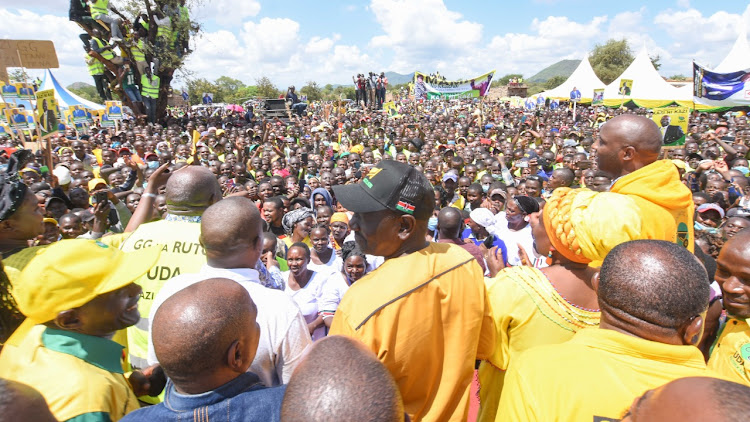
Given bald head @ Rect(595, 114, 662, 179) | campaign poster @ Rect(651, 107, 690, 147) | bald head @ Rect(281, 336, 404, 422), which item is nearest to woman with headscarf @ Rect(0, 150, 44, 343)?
bald head @ Rect(281, 336, 404, 422)

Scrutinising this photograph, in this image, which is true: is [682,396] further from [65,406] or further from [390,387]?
[65,406]

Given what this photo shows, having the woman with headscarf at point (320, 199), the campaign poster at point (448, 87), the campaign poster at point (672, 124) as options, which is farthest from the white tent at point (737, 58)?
the woman with headscarf at point (320, 199)

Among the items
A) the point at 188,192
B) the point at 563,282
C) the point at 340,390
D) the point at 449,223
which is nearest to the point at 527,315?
the point at 563,282

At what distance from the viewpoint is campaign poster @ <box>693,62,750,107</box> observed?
18.5 m

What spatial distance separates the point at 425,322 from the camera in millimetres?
1315

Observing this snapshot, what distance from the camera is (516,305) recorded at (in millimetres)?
1576

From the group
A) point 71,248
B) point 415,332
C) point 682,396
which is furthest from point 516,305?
point 71,248

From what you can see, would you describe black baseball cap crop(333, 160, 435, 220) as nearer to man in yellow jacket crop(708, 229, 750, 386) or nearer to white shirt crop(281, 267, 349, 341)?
man in yellow jacket crop(708, 229, 750, 386)

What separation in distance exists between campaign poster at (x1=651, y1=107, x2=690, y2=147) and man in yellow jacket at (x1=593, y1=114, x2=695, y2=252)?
525 cm

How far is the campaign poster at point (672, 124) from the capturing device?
646cm

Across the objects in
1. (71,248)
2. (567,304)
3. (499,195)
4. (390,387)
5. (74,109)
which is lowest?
(499,195)

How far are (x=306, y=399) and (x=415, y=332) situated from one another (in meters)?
0.60

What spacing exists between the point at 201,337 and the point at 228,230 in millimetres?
696

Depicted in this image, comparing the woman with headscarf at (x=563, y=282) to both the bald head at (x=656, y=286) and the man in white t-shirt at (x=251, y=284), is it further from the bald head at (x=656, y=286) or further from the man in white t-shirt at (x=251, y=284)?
the man in white t-shirt at (x=251, y=284)
